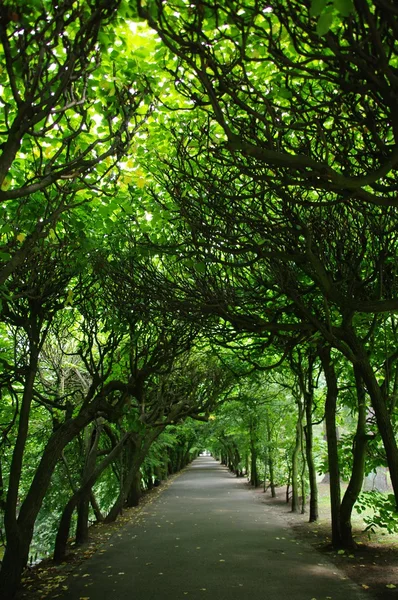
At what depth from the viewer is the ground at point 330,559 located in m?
→ 7.75

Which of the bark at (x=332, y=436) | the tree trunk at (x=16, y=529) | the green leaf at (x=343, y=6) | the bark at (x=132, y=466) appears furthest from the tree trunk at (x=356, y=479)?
the green leaf at (x=343, y=6)

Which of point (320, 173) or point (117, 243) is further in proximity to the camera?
point (117, 243)

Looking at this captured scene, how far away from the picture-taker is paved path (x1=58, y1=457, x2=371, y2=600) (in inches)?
301

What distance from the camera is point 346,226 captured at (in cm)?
693

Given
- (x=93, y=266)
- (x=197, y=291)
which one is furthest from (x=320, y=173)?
(x=93, y=266)

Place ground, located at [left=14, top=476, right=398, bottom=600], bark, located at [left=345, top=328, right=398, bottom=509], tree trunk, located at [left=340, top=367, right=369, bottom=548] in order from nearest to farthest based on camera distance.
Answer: bark, located at [left=345, top=328, right=398, bottom=509], ground, located at [left=14, top=476, right=398, bottom=600], tree trunk, located at [left=340, top=367, right=369, bottom=548]

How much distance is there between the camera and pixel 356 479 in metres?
10.3

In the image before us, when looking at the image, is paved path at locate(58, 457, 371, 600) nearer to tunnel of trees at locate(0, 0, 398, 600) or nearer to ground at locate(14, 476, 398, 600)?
ground at locate(14, 476, 398, 600)

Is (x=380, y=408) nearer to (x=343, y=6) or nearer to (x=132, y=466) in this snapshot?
(x=343, y=6)

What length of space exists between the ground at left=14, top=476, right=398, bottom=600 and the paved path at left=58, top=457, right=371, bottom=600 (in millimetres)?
247

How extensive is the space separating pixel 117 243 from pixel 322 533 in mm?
8783

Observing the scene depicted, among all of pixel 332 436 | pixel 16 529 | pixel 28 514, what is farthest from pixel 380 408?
pixel 16 529

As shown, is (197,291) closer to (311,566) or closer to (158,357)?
(158,357)

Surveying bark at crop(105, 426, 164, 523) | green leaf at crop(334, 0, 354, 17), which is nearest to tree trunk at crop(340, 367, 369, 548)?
bark at crop(105, 426, 164, 523)
